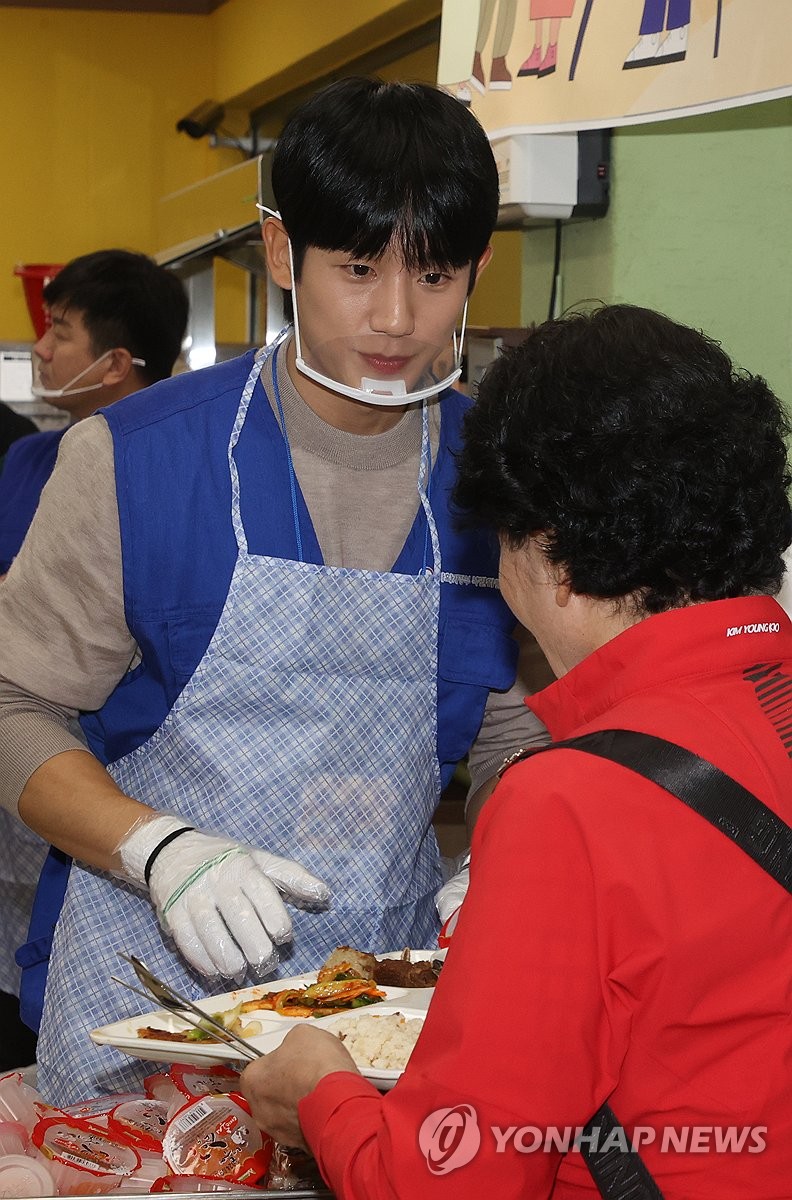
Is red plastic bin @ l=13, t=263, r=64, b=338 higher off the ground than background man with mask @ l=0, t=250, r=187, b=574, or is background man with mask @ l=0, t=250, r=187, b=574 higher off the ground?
background man with mask @ l=0, t=250, r=187, b=574

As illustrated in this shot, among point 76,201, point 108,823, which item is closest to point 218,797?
point 108,823

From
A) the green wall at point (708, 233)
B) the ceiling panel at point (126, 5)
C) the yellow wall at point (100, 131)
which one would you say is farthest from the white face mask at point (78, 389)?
the ceiling panel at point (126, 5)

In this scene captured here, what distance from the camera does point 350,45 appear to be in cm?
523

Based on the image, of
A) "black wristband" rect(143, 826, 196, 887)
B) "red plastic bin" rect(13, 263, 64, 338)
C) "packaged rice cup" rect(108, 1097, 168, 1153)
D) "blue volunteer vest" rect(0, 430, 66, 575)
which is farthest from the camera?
"red plastic bin" rect(13, 263, 64, 338)

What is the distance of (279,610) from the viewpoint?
147cm

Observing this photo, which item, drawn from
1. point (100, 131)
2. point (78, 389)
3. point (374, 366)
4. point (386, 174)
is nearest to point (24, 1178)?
point (374, 366)

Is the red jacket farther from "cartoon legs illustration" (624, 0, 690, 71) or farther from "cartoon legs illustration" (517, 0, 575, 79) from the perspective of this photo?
"cartoon legs illustration" (517, 0, 575, 79)

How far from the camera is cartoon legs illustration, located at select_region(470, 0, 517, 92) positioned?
2742mm

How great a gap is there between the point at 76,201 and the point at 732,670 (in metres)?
6.53

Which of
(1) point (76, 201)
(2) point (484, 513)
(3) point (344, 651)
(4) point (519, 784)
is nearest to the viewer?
(4) point (519, 784)

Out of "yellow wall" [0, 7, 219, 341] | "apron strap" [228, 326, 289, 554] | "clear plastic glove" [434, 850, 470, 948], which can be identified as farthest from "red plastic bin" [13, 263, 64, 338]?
"clear plastic glove" [434, 850, 470, 948]

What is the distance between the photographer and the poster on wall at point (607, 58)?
79.5 inches

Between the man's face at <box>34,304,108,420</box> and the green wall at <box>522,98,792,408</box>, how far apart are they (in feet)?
3.94

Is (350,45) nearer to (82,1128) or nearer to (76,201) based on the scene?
(76,201)
